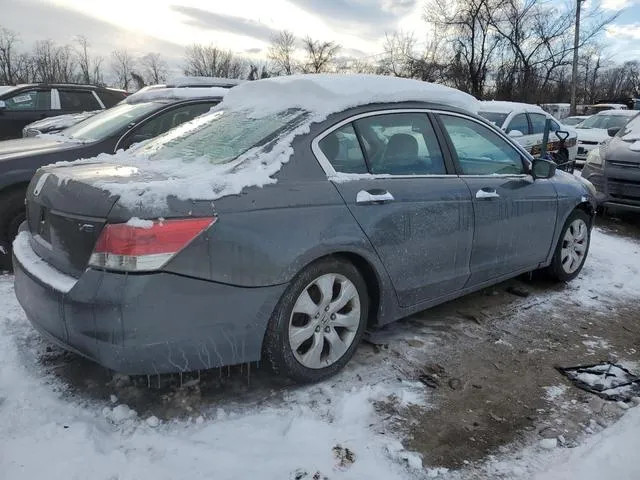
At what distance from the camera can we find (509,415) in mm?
2893

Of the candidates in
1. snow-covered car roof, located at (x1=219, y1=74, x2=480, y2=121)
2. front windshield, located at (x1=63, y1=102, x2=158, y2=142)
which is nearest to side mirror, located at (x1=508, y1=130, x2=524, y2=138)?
snow-covered car roof, located at (x1=219, y1=74, x2=480, y2=121)

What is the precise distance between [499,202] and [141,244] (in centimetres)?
264

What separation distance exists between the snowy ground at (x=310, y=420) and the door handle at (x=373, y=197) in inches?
39.1

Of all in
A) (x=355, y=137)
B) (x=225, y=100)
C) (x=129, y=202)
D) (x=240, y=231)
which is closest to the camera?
(x=129, y=202)

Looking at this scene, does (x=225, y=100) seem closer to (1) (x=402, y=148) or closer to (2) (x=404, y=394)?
(1) (x=402, y=148)

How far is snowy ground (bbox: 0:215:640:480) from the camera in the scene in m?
2.40

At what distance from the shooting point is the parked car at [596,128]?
14.3 meters

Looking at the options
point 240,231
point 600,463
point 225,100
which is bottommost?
point 600,463

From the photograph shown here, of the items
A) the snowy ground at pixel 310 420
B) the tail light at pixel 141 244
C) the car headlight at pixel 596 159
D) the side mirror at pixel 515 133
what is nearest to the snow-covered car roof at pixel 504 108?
the side mirror at pixel 515 133

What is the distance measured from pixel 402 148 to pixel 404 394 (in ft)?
5.01

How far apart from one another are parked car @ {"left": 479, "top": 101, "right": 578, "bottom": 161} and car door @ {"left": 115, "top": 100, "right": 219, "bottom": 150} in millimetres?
5879

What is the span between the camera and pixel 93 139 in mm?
5270

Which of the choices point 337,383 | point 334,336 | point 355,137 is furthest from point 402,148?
point 337,383

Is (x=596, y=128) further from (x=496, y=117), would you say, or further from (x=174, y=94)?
(x=174, y=94)
